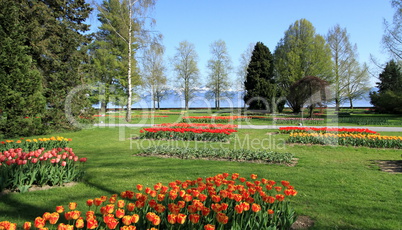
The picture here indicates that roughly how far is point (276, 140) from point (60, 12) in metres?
14.0

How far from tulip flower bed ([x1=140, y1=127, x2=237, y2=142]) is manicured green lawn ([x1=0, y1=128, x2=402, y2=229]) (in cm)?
237

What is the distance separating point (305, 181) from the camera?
16.7 ft

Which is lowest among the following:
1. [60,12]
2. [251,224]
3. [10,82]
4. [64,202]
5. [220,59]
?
[64,202]

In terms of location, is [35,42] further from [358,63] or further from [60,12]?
[358,63]

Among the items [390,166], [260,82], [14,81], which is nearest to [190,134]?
[390,166]

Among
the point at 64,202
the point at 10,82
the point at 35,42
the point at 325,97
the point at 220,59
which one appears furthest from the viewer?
the point at 220,59

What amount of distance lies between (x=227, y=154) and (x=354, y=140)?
223 inches

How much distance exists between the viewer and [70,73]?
12883mm

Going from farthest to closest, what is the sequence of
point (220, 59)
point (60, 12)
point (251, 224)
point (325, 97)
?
point (220, 59) < point (325, 97) < point (60, 12) < point (251, 224)

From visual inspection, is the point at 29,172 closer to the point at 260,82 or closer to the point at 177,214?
the point at 177,214

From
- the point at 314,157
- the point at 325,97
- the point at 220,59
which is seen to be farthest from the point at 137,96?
Result: the point at 314,157

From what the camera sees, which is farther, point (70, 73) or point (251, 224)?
point (70, 73)

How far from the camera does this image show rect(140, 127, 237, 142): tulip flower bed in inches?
413

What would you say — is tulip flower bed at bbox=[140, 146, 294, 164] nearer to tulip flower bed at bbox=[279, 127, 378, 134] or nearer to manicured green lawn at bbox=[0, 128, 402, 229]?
manicured green lawn at bbox=[0, 128, 402, 229]
